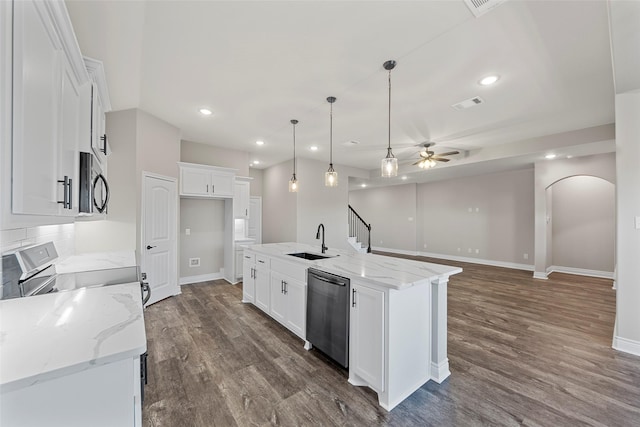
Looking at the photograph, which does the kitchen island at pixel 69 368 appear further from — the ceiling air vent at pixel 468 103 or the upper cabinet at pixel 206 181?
the ceiling air vent at pixel 468 103

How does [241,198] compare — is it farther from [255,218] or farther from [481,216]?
[481,216]

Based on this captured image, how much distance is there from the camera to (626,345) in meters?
2.65

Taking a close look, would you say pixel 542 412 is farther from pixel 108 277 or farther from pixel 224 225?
pixel 224 225

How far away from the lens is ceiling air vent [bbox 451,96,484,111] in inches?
129

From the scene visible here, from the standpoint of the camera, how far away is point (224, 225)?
5492 mm

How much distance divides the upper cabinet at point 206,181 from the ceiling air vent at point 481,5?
4.38m

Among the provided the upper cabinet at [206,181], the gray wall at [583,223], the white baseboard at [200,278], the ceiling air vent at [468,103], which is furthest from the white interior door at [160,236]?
the gray wall at [583,223]

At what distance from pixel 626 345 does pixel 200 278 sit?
6186 mm

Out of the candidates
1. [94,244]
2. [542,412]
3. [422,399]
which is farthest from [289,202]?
[542,412]

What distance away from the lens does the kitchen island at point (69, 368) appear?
68 centimetres

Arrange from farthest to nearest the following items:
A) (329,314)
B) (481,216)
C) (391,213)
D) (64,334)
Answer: (391,213) < (481,216) < (329,314) < (64,334)

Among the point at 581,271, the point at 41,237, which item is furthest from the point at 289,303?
the point at 581,271

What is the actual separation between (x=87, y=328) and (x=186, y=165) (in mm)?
4170

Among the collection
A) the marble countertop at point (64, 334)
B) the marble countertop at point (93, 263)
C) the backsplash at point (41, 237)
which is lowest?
the marble countertop at point (93, 263)
